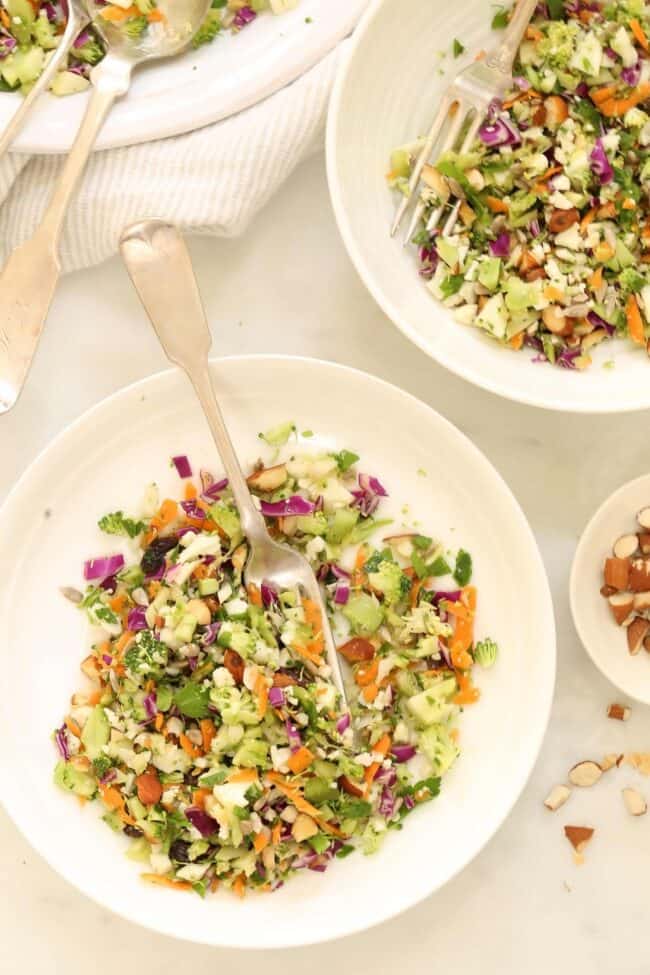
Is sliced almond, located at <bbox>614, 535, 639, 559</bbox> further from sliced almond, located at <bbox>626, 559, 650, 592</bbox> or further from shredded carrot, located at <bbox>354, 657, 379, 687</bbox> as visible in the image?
shredded carrot, located at <bbox>354, 657, 379, 687</bbox>

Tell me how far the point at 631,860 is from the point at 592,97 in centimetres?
115

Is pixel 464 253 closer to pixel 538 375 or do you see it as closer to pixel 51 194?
pixel 538 375

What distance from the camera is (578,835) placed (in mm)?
1584

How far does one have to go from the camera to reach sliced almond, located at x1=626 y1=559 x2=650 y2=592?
1.52 metres

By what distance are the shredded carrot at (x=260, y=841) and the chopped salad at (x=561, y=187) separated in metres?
0.75

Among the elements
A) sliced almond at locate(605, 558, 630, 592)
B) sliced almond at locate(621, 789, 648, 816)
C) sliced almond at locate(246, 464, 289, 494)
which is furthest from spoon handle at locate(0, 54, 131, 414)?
sliced almond at locate(621, 789, 648, 816)

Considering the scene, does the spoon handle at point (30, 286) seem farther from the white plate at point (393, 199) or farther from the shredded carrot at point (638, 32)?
the shredded carrot at point (638, 32)

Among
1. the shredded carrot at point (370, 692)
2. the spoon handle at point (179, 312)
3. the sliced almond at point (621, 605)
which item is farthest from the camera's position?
the sliced almond at point (621, 605)

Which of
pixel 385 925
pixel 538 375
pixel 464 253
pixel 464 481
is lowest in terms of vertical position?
pixel 385 925

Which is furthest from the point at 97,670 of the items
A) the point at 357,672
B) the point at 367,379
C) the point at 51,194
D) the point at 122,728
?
the point at 51,194

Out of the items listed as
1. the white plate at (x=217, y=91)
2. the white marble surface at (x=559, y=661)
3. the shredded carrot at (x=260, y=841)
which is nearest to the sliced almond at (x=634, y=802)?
the white marble surface at (x=559, y=661)

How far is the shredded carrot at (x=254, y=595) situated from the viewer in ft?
4.62

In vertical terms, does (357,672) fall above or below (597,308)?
below

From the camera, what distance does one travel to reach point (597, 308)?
140 cm
